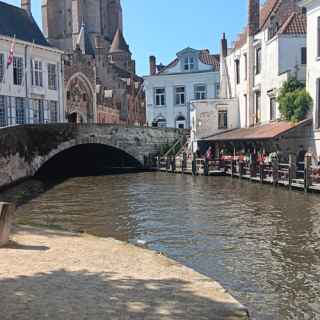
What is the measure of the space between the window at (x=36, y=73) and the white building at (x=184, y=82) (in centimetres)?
1088

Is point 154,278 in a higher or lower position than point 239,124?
lower

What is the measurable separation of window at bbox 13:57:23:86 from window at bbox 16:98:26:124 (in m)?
1.14

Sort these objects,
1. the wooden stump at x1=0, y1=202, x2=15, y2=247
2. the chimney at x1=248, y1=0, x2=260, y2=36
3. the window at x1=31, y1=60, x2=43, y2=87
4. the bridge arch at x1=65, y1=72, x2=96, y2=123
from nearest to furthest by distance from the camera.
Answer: the wooden stump at x1=0, y1=202, x2=15, y2=247 → the chimney at x1=248, y1=0, x2=260, y2=36 → the window at x1=31, y1=60, x2=43, y2=87 → the bridge arch at x1=65, y1=72, x2=96, y2=123

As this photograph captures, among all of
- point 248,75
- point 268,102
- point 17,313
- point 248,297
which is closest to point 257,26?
point 248,75

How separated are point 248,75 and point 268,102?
11.1 ft

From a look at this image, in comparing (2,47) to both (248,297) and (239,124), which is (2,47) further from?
(248,297)

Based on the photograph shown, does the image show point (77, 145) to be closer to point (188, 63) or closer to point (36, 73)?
point (36, 73)

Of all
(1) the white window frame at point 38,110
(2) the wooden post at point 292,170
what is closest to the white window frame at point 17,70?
(1) the white window frame at point 38,110

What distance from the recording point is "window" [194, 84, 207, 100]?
1670 inches

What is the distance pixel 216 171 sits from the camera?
2847cm

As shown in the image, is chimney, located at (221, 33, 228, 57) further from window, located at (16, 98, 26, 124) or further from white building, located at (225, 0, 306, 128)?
window, located at (16, 98, 26, 124)

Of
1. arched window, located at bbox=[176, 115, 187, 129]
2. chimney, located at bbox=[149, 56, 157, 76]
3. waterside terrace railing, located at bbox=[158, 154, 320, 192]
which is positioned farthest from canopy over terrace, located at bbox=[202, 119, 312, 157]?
chimney, located at bbox=[149, 56, 157, 76]

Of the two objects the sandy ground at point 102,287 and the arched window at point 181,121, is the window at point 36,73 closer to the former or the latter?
the arched window at point 181,121

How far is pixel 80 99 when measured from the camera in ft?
145
